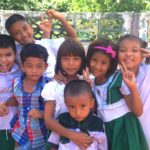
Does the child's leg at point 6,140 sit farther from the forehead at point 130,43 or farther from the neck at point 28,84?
the forehead at point 130,43

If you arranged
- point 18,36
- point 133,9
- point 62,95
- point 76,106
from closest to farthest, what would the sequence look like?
point 76,106, point 62,95, point 18,36, point 133,9

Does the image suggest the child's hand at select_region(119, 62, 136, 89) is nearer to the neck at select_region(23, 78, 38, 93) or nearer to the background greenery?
the neck at select_region(23, 78, 38, 93)

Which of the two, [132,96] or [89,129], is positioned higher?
[132,96]

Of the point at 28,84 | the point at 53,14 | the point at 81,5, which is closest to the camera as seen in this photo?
the point at 28,84

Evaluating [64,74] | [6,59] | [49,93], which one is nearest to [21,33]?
[6,59]

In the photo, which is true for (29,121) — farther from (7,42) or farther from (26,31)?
(26,31)

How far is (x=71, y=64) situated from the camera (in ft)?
9.60

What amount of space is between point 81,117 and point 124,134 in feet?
1.24

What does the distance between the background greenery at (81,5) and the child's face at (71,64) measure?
8488 mm

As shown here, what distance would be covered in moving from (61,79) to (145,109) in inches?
28.0

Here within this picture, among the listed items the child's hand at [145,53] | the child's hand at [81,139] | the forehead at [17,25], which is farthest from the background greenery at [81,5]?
the child's hand at [81,139]

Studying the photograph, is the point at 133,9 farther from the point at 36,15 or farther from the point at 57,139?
the point at 57,139

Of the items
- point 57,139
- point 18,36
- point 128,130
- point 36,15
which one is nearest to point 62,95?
point 57,139

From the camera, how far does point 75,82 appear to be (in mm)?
2818
